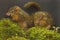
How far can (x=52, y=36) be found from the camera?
1388 mm

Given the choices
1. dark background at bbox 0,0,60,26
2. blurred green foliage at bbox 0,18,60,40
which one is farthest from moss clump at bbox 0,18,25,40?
dark background at bbox 0,0,60,26

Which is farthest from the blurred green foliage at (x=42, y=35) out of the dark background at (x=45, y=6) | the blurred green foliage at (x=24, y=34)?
the dark background at (x=45, y=6)

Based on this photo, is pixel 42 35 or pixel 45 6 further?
pixel 45 6

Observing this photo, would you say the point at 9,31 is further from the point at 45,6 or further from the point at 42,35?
the point at 45,6

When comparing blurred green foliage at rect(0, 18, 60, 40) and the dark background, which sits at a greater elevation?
the dark background

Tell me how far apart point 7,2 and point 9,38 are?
29.5 inches

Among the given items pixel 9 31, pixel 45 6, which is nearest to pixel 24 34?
pixel 9 31

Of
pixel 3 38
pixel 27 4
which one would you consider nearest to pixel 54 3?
pixel 27 4

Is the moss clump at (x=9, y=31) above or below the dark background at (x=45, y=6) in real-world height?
below

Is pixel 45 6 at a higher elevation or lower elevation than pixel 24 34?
higher

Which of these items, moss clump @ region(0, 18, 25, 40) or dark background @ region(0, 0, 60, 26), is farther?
dark background @ region(0, 0, 60, 26)

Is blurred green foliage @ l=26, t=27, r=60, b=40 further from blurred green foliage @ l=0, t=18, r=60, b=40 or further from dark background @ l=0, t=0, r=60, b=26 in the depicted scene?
dark background @ l=0, t=0, r=60, b=26

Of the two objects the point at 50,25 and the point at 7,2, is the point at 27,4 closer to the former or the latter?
the point at 7,2

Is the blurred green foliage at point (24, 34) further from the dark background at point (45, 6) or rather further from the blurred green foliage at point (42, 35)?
the dark background at point (45, 6)
